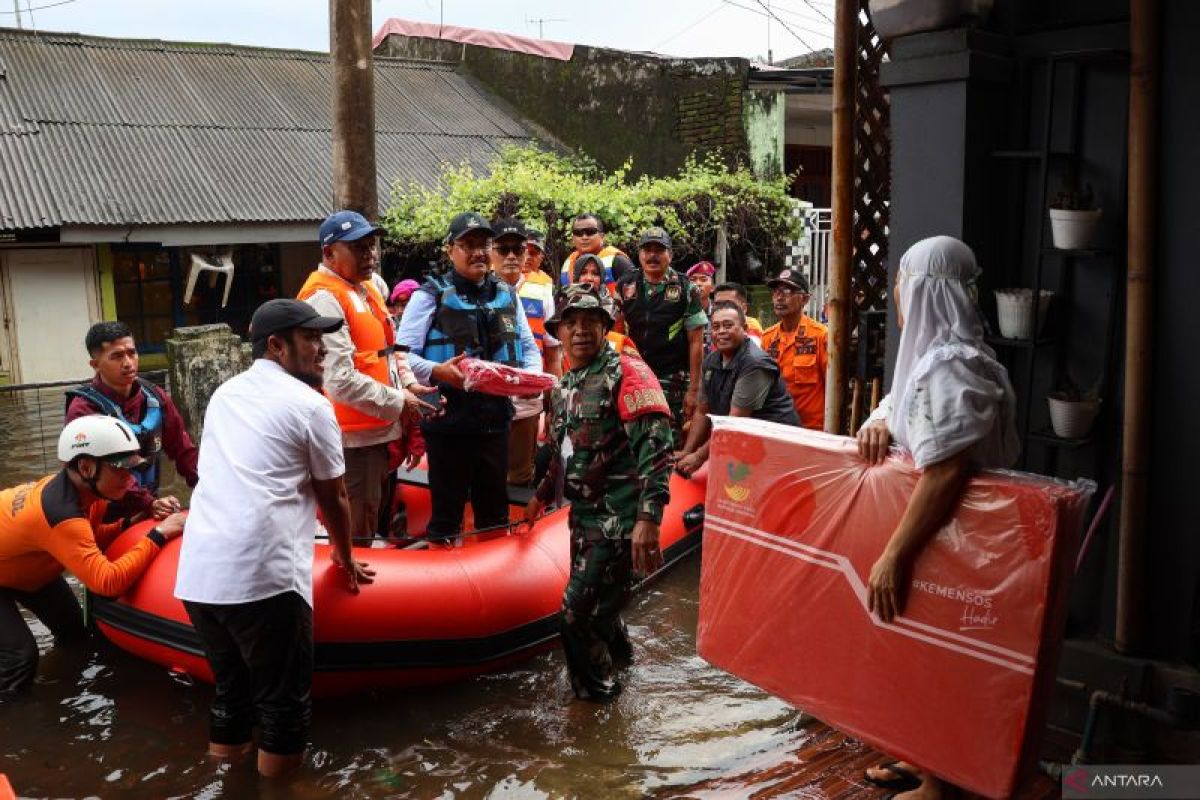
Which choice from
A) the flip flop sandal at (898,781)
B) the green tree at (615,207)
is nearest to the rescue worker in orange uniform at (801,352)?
the flip flop sandal at (898,781)

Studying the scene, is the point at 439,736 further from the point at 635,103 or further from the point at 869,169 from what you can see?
the point at 635,103

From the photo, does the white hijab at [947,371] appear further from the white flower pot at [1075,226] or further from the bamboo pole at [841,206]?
the bamboo pole at [841,206]

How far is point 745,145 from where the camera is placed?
1504cm

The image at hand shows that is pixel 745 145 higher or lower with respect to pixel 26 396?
higher

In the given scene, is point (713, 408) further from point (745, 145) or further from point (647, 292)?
point (745, 145)

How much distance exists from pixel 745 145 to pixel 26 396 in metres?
9.92

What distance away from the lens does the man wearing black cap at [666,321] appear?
6.77m

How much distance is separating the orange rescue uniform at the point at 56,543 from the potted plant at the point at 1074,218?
155 inches

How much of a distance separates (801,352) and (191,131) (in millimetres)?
11433

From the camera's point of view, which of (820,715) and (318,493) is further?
(318,493)

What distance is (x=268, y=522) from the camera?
3631 millimetres

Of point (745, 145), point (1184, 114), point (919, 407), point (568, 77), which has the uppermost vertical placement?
point (568, 77)

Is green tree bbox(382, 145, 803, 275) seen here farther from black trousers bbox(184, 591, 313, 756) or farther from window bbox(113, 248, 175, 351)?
black trousers bbox(184, 591, 313, 756)

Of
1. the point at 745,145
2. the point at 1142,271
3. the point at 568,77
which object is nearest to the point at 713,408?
the point at 1142,271
